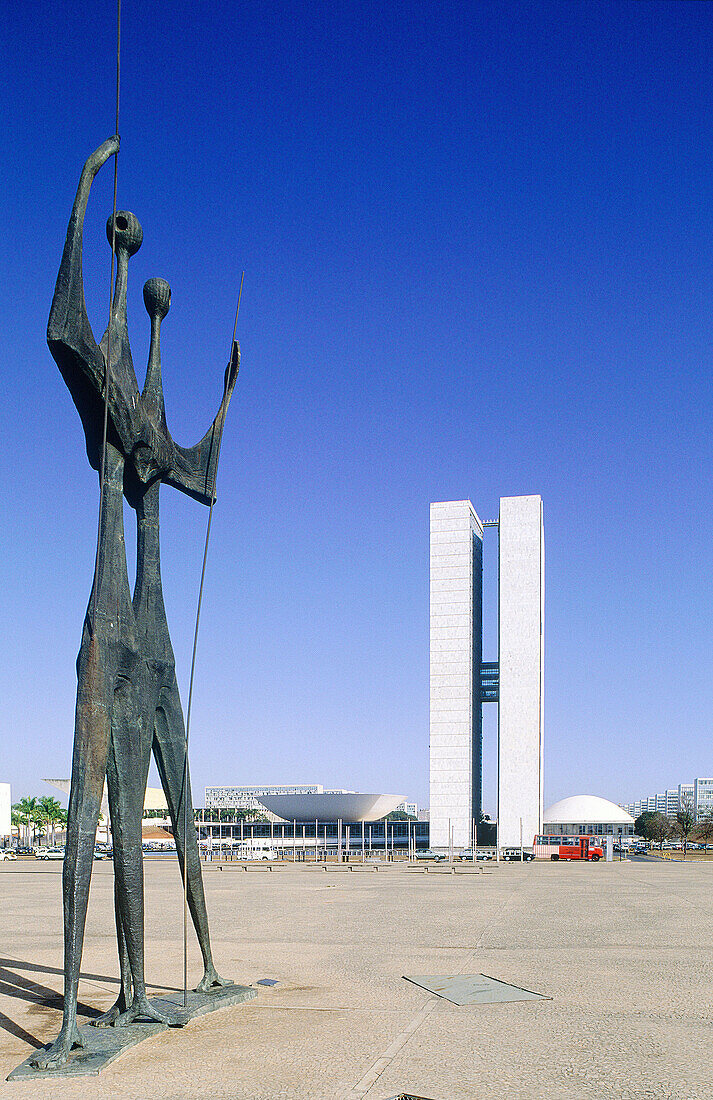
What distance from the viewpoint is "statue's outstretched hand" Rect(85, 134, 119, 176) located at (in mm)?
7492

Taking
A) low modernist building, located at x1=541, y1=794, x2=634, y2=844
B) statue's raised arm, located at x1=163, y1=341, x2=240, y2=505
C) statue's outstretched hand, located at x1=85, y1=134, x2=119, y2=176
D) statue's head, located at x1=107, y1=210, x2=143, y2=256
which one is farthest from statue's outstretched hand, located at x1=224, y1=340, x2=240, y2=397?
low modernist building, located at x1=541, y1=794, x2=634, y2=844

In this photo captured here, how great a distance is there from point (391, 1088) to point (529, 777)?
3286 inches

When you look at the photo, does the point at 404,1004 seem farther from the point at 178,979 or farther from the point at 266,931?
the point at 266,931

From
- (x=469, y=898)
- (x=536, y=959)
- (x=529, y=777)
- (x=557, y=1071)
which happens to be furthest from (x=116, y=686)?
(x=529, y=777)

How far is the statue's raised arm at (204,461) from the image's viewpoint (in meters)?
8.98

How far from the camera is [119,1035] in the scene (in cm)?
726

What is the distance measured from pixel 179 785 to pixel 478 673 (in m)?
85.8

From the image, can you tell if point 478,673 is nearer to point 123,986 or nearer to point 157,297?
point 157,297

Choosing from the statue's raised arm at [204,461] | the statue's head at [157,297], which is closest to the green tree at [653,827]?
the statue's raised arm at [204,461]

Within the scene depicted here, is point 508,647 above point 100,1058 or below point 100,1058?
above

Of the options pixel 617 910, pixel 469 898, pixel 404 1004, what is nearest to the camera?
pixel 404 1004

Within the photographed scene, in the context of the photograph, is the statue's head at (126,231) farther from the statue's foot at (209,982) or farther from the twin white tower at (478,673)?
the twin white tower at (478,673)

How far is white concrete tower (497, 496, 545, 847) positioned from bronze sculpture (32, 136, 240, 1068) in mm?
80656

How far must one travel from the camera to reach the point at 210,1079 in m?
6.15
